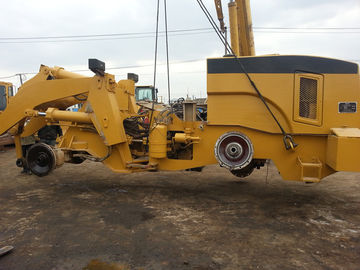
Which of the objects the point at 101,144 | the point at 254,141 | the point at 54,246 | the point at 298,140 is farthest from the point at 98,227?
the point at 298,140

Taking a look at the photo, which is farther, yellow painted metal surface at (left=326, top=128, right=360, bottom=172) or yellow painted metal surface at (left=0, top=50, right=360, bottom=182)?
yellow painted metal surface at (left=0, top=50, right=360, bottom=182)

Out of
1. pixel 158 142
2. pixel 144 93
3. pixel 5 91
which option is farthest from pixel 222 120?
pixel 5 91

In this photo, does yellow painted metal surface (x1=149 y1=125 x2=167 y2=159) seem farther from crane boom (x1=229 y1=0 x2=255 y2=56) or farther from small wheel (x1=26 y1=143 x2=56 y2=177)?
crane boom (x1=229 y1=0 x2=255 y2=56)

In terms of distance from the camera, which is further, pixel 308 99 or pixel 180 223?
pixel 308 99

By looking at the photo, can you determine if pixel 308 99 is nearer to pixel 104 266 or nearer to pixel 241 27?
pixel 241 27

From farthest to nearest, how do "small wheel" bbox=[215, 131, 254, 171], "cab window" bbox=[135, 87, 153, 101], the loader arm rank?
1. "cab window" bbox=[135, 87, 153, 101]
2. the loader arm
3. "small wheel" bbox=[215, 131, 254, 171]

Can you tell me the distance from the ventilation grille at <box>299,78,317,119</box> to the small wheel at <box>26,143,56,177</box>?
395 centimetres

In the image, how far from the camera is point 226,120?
3.93 meters

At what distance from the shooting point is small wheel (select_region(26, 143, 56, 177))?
14.5 feet

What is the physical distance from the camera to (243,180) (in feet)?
18.0

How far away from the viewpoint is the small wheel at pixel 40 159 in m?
4.42

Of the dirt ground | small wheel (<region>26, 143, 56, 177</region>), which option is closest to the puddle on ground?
the dirt ground

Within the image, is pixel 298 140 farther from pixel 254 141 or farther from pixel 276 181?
pixel 276 181

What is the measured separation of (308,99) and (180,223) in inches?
95.2
